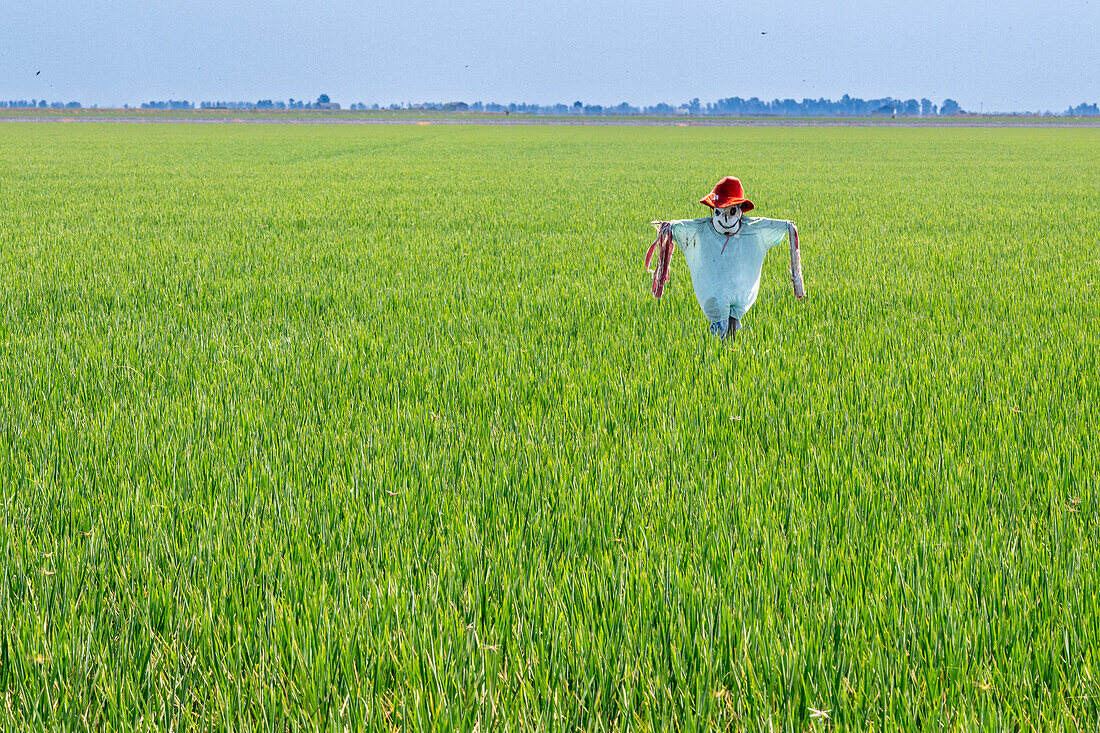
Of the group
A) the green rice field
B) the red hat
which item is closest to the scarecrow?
the red hat

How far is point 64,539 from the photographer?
8.21 ft

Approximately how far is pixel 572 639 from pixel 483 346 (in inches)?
131

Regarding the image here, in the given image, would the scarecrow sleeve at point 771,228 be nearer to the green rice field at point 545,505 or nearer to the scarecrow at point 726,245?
the scarecrow at point 726,245

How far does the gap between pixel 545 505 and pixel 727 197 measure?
2.52 m

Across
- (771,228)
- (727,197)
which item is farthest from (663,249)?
(771,228)

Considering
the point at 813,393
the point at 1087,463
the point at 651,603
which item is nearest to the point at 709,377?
the point at 813,393

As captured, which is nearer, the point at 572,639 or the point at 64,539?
the point at 572,639

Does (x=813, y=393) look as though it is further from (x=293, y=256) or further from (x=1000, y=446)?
(x=293, y=256)

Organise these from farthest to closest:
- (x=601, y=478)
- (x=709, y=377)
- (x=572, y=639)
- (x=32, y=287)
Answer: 1. (x=32, y=287)
2. (x=709, y=377)
3. (x=601, y=478)
4. (x=572, y=639)

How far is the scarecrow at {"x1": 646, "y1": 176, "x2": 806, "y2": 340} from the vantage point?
4668mm

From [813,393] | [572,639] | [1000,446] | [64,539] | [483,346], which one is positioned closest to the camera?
[572,639]

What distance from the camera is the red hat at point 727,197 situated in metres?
4.61

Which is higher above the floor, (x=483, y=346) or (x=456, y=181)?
(x=456, y=181)

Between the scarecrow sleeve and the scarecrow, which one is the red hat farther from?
the scarecrow sleeve
